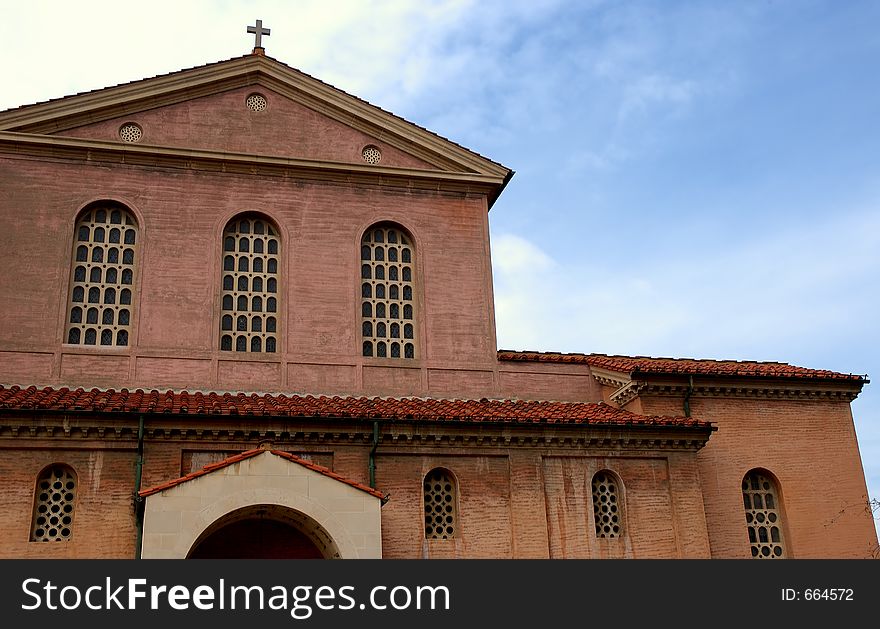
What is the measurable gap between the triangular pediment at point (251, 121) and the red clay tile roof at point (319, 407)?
5452 millimetres

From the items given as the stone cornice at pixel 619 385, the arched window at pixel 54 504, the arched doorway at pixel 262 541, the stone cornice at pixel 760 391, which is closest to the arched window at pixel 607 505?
the stone cornice at pixel 619 385

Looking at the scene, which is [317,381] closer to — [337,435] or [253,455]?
[337,435]

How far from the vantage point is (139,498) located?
16.0 m

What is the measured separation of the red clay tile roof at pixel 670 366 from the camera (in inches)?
802

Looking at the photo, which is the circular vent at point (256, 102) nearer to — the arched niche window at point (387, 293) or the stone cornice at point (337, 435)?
the arched niche window at point (387, 293)

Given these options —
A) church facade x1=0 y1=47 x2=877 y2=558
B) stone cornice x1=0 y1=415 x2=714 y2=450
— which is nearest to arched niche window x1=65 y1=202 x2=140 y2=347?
church facade x1=0 y1=47 x2=877 y2=558

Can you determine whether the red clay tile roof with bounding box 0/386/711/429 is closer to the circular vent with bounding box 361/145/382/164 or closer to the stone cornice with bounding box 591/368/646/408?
the stone cornice with bounding box 591/368/646/408

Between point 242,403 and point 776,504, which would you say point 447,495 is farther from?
point 776,504

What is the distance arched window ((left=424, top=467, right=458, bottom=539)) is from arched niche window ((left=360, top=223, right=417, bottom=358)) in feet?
10.5

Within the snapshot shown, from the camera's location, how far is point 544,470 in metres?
18.6

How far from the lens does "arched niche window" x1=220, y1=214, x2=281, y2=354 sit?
19.8 m

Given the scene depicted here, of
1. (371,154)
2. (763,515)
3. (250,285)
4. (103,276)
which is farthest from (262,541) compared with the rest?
(763,515)
